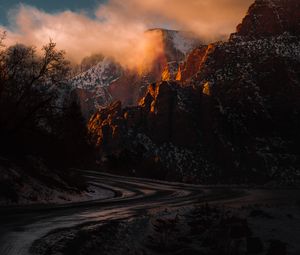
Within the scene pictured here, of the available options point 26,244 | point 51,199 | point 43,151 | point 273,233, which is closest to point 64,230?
point 26,244

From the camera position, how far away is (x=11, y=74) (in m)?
30.0

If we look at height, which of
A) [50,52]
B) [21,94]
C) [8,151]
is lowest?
[8,151]

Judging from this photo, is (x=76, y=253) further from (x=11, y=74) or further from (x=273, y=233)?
(x=11, y=74)

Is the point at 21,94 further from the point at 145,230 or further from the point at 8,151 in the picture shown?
the point at 145,230

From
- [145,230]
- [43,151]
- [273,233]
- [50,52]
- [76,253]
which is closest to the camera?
[76,253]

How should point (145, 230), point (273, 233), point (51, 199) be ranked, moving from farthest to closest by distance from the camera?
point (51, 199) → point (273, 233) → point (145, 230)

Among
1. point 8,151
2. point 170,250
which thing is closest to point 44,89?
point 8,151

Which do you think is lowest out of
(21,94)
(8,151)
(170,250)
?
(170,250)

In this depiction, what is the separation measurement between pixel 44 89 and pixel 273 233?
16764 mm

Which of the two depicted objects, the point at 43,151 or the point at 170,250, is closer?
the point at 170,250

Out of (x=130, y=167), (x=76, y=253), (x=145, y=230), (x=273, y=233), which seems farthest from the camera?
(x=130, y=167)

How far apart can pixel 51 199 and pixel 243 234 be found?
12.9 m

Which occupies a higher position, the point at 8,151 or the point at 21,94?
the point at 21,94

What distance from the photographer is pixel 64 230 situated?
1395 centimetres
